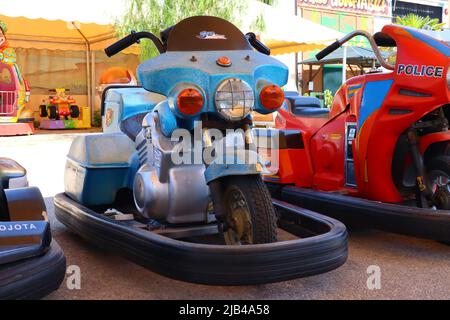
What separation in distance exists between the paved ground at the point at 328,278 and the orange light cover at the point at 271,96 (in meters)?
0.94

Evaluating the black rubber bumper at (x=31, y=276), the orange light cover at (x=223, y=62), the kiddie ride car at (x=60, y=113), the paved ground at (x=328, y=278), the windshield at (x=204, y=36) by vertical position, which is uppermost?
the windshield at (x=204, y=36)

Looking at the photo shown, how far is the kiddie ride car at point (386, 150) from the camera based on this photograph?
3.27 m

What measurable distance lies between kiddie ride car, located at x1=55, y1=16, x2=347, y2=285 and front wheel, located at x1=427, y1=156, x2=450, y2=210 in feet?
2.94

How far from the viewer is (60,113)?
50.3 ft

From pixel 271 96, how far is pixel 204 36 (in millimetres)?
502

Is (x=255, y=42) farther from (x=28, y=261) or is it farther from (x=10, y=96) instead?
(x=10, y=96)

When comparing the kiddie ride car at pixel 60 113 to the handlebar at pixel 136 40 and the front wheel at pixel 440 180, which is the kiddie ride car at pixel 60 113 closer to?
the handlebar at pixel 136 40

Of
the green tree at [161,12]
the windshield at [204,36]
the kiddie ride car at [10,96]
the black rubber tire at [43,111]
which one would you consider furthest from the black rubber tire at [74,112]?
the windshield at [204,36]

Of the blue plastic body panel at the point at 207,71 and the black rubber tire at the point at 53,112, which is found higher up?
the blue plastic body panel at the point at 207,71

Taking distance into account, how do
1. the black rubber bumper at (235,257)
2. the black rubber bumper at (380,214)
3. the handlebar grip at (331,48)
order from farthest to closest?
the handlebar grip at (331,48), the black rubber bumper at (380,214), the black rubber bumper at (235,257)

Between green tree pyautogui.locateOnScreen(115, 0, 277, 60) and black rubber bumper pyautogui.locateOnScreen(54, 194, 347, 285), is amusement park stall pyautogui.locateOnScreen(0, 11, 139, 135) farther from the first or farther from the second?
black rubber bumper pyautogui.locateOnScreen(54, 194, 347, 285)

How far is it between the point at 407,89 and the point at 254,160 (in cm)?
130

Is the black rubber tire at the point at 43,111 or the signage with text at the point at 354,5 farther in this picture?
the signage with text at the point at 354,5

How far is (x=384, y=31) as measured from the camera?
3652 millimetres
